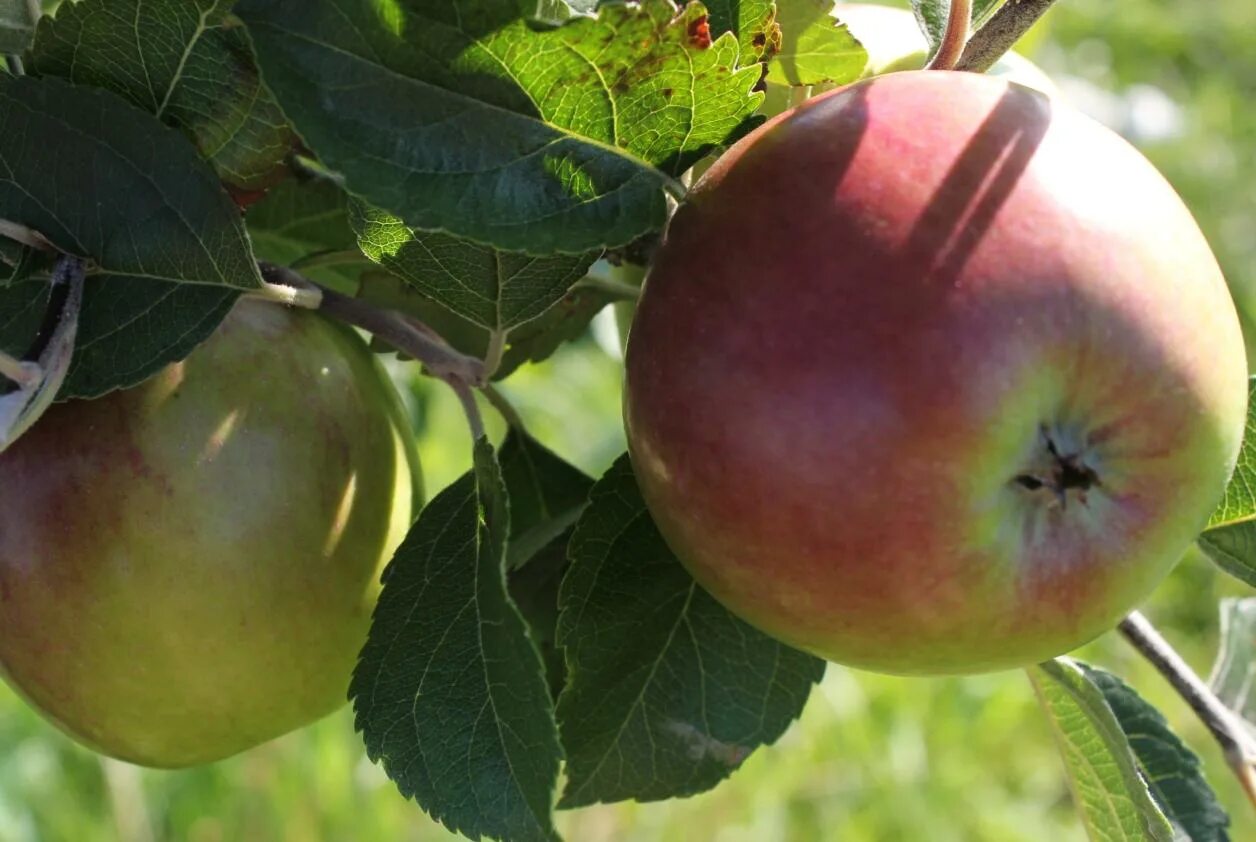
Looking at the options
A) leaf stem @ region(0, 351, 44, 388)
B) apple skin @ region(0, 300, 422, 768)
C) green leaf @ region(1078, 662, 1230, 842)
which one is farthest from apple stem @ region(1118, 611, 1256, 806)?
leaf stem @ region(0, 351, 44, 388)

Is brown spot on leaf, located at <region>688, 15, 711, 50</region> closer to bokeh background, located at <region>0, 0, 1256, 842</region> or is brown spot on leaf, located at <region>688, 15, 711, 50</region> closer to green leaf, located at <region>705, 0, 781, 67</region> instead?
green leaf, located at <region>705, 0, 781, 67</region>

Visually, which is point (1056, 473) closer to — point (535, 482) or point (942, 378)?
point (942, 378)

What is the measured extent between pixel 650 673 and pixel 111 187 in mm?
382

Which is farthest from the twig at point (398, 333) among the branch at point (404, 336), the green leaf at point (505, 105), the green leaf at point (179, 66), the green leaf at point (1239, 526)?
the green leaf at point (1239, 526)

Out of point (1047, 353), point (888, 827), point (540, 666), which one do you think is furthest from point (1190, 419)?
point (888, 827)

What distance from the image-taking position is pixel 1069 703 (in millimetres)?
799

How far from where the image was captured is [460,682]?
67cm

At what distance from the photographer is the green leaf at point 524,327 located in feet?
2.92

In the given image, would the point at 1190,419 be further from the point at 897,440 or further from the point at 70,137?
the point at 70,137

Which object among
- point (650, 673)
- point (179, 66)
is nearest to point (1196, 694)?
point (650, 673)

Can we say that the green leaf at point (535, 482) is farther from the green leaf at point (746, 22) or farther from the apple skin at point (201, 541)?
the green leaf at point (746, 22)

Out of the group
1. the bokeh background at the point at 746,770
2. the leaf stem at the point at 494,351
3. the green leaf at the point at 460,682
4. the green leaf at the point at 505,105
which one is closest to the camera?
the green leaf at the point at 505,105

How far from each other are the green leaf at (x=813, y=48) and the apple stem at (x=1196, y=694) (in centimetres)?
34

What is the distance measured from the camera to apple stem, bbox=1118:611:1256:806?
81 centimetres
